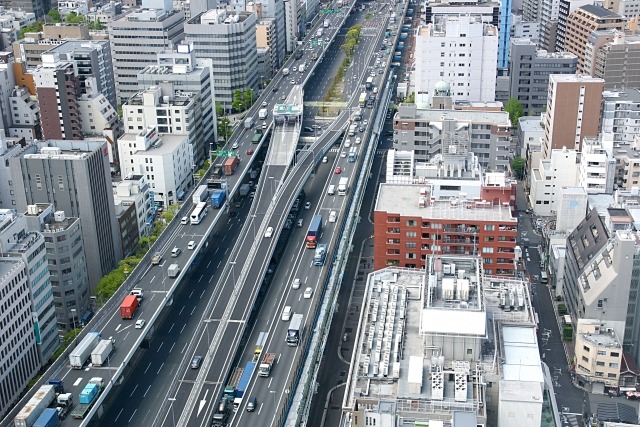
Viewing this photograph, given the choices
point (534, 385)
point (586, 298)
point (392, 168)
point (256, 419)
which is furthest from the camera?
point (392, 168)

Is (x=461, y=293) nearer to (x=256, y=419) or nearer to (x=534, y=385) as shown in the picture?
(x=534, y=385)

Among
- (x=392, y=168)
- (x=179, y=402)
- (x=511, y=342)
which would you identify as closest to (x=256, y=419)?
(x=179, y=402)

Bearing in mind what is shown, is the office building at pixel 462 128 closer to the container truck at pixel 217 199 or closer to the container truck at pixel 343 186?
the container truck at pixel 343 186

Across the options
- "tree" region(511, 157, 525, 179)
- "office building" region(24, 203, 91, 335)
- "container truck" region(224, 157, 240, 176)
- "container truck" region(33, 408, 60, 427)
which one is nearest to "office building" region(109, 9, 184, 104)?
"container truck" region(224, 157, 240, 176)

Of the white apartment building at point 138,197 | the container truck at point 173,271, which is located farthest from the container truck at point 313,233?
the white apartment building at point 138,197

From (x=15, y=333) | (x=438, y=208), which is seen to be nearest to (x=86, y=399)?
(x=15, y=333)

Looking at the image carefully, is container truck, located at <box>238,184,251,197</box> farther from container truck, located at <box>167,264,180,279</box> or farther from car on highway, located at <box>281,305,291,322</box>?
car on highway, located at <box>281,305,291,322</box>

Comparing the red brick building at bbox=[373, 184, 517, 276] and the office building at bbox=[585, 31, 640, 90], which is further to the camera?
the office building at bbox=[585, 31, 640, 90]
